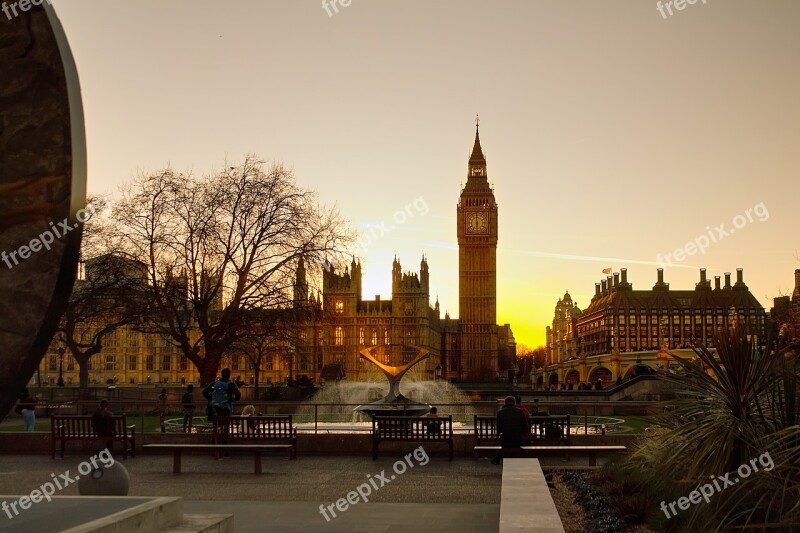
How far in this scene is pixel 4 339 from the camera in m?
5.44

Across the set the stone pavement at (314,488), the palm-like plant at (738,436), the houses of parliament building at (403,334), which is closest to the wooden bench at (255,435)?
the stone pavement at (314,488)

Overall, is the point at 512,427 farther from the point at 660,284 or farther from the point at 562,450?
the point at 660,284

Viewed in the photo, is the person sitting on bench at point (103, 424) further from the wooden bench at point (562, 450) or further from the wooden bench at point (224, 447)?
the wooden bench at point (562, 450)

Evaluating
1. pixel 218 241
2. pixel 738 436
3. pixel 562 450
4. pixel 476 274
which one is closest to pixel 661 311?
pixel 476 274

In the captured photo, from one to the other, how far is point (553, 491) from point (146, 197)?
2583 centimetres

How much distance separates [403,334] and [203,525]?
376ft

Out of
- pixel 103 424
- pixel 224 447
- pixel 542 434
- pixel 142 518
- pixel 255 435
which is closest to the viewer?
pixel 142 518

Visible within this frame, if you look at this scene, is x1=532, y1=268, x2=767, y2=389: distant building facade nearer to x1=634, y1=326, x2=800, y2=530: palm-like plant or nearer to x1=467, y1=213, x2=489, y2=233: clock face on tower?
x1=467, y1=213, x2=489, y2=233: clock face on tower

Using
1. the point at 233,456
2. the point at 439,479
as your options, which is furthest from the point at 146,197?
the point at 439,479

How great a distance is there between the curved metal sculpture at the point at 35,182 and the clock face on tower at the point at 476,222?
130144 millimetres

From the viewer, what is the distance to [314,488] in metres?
11.8

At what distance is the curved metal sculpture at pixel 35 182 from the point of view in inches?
212

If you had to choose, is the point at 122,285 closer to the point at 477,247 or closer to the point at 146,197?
the point at 146,197

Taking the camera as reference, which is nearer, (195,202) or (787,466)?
(787,466)
